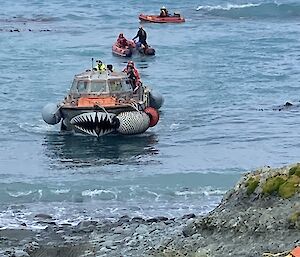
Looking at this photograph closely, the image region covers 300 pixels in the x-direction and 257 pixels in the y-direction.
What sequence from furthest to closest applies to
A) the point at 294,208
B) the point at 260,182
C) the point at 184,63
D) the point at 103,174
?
the point at 184,63 < the point at 103,174 < the point at 260,182 < the point at 294,208

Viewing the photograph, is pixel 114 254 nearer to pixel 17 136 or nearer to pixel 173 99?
pixel 17 136

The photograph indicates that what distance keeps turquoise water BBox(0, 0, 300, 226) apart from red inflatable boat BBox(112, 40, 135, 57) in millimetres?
499

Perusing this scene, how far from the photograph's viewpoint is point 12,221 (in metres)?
20.8

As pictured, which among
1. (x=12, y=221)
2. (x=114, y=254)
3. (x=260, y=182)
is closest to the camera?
(x=260, y=182)

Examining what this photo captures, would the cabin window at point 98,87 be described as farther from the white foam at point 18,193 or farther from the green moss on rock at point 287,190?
the green moss on rock at point 287,190

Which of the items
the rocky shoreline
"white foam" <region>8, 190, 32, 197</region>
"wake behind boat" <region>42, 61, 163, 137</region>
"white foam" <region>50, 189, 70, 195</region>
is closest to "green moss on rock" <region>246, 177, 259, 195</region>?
the rocky shoreline

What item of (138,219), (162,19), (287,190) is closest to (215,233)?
(287,190)

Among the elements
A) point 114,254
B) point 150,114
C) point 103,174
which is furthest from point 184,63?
point 114,254

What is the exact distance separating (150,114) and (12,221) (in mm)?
10509

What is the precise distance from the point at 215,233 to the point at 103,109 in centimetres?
1485

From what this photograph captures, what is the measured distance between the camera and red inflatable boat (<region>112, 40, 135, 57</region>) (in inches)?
A: 1863

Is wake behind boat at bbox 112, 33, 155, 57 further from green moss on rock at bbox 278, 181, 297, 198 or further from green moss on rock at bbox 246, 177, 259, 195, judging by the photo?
green moss on rock at bbox 278, 181, 297, 198

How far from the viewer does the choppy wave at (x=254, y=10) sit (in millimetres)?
69188

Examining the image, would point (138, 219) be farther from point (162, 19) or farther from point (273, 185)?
point (162, 19)
